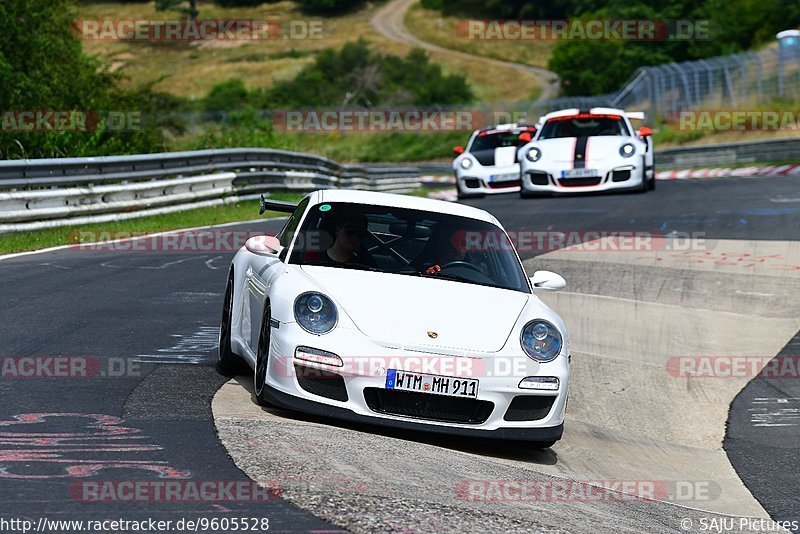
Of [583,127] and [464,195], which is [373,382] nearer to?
[583,127]

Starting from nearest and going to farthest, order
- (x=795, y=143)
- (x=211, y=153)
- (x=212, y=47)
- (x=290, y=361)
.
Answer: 1. (x=290, y=361)
2. (x=211, y=153)
3. (x=795, y=143)
4. (x=212, y=47)

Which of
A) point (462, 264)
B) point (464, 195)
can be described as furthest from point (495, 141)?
point (462, 264)

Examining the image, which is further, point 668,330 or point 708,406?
point 668,330

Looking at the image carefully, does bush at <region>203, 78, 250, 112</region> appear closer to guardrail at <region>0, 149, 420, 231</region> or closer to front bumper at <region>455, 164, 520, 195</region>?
guardrail at <region>0, 149, 420, 231</region>

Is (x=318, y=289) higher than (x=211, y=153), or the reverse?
(x=318, y=289)

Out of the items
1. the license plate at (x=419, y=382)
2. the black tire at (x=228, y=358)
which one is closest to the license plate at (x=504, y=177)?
the black tire at (x=228, y=358)

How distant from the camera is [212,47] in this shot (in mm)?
111125

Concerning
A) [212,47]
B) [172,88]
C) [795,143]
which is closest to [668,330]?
[795,143]

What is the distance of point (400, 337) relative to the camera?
666 centimetres

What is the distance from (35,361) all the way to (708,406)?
4.74 meters

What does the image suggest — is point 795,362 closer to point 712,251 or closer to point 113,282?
point 712,251

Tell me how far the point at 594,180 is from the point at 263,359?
51.7 feet

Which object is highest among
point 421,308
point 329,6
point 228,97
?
point 421,308

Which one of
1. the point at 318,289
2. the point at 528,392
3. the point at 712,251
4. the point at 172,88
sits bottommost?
the point at 172,88
